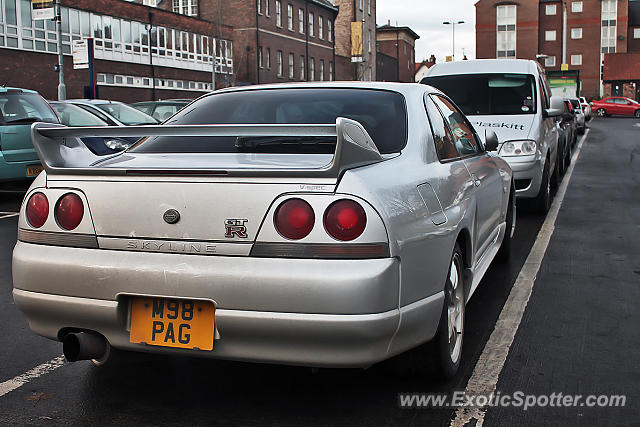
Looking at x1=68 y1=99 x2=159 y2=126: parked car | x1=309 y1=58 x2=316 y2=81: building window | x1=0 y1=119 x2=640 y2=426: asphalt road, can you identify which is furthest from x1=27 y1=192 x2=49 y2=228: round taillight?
x1=309 y1=58 x2=316 y2=81: building window

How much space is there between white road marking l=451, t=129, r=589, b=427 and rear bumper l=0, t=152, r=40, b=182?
23.6ft

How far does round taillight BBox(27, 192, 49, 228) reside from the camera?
126 inches

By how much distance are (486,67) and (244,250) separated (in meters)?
7.99

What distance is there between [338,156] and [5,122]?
912 cm

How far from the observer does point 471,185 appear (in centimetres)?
420

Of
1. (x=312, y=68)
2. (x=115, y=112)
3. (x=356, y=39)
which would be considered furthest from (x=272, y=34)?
(x=115, y=112)

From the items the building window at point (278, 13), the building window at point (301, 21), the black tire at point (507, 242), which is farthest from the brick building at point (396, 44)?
the black tire at point (507, 242)

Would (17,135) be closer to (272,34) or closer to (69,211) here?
(69,211)

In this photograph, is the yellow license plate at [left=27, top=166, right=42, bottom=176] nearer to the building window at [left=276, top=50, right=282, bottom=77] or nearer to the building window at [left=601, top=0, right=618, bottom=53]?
the building window at [left=276, top=50, right=282, bottom=77]

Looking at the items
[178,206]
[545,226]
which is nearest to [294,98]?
[178,206]

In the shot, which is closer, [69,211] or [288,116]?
[69,211]

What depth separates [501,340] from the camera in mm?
4191

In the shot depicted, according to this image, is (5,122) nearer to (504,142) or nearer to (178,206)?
(504,142)

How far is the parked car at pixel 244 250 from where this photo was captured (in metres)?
2.79
